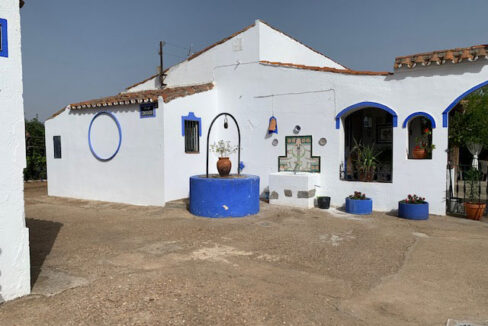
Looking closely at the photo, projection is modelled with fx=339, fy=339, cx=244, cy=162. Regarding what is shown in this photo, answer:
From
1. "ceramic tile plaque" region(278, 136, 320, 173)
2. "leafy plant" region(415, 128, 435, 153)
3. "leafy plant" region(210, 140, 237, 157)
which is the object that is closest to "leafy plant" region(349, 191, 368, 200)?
"ceramic tile plaque" region(278, 136, 320, 173)

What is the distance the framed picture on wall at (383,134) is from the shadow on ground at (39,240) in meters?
10.1

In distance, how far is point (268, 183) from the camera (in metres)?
10.4

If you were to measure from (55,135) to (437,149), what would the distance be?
11.9 metres

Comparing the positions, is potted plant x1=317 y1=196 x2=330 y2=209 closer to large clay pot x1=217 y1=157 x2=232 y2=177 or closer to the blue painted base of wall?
the blue painted base of wall

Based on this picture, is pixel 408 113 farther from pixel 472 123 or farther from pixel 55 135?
pixel 55 135

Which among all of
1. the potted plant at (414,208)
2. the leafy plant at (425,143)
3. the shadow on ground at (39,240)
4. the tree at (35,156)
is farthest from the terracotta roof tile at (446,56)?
the tree at (35,156)

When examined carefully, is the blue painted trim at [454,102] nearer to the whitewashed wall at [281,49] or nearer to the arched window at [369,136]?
the arched window at [369,136]

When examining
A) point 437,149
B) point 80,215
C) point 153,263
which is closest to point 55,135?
point 80,215

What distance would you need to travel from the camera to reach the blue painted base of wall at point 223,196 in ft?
25.8

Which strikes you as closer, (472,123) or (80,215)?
(80,215)

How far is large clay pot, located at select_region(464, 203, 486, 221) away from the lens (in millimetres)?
7535

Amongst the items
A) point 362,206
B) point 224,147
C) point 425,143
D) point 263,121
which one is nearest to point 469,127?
point 425,143

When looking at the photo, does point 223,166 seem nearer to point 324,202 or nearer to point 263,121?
point 263,121

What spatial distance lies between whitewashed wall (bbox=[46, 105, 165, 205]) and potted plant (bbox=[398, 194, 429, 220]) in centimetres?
607
